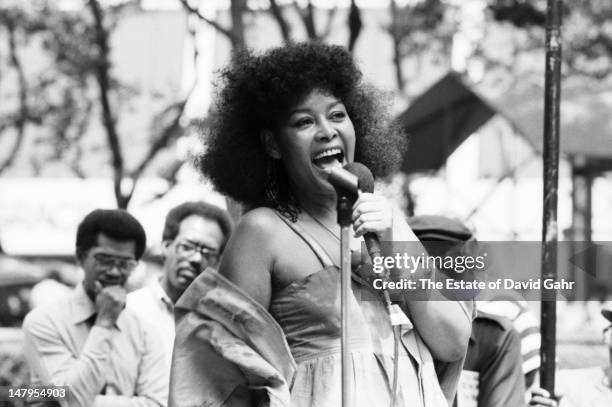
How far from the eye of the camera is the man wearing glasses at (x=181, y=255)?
18.3 ft

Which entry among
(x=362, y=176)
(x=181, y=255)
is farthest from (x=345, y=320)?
(x=181, y=255)

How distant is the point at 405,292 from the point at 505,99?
8.54m

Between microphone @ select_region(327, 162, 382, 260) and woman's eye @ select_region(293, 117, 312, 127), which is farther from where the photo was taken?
woman's eye @ select_region(293, 117, 312, 127)

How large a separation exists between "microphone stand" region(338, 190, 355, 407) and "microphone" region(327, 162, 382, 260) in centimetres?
2

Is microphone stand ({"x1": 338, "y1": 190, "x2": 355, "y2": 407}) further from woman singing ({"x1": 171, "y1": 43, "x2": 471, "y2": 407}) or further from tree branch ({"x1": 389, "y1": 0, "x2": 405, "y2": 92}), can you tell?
tree branch ({"x1": 389, "y1": 0, "x2": 405, "y2": 92})

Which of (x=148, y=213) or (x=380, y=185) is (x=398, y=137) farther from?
(x=148, y=213)

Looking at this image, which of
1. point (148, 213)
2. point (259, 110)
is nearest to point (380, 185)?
point (259, 110)

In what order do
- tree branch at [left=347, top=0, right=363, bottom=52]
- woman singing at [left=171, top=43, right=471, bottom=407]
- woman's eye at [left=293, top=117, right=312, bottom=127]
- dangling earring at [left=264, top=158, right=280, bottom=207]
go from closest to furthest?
1. woman singing at [left=171, top=43, right=471, bottom=407]
2. woman's eye at [left=293, top=117, right=312, bottom=127]
3. dangling earring at [left=264, top=158, right=280, bottom=207]
4. tree branch at [left=347, top=0, right=363, bottom=52]

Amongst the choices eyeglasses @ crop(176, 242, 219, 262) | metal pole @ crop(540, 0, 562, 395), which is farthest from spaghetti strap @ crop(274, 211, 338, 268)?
eyeglasses @ crop(176, 242, 219, 262)

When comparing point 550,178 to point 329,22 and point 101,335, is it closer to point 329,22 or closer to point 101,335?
point 101,335

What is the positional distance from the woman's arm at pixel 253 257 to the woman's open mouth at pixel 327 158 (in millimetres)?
200

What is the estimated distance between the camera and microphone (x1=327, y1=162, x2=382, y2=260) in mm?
2840

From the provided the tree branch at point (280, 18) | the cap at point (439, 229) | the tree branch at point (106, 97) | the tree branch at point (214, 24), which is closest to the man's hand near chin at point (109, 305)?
the cap at point (439, 229)

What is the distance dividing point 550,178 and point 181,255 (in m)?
2.41
